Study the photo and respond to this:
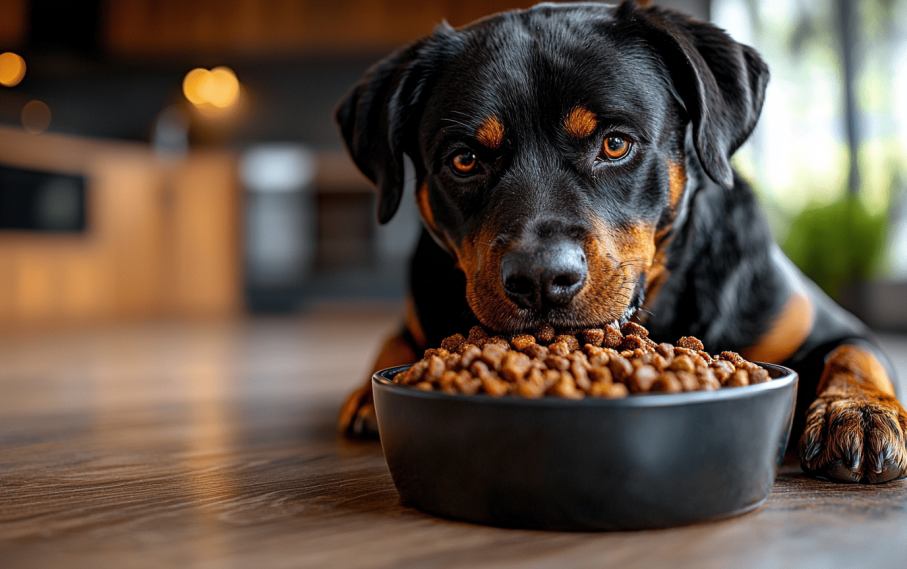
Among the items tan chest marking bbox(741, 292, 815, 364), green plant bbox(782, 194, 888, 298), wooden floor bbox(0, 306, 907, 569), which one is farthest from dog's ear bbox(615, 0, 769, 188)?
green plant bbox(782, 194, 888, 298)

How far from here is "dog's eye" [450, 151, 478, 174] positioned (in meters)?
1.38

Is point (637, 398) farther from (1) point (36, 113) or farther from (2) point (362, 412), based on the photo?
(1) point (36, 113)

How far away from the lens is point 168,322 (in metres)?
6.36

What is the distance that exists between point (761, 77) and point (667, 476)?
3.18 feet

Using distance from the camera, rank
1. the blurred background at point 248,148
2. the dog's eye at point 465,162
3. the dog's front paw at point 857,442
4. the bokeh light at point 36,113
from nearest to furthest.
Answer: the dog's front paw at point 857,442 → the dog's eye at point 465,162 → the blurred background at point 248,148 → the bokeh light at point 36,113

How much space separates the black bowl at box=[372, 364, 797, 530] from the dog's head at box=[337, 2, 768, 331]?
34cm

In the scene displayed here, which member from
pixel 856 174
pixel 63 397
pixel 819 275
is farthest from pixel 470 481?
pixel 856 174

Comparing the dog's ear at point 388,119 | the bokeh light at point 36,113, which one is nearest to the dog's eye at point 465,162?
the dog's ear at point 388,119

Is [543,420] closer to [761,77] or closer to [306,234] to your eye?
[761,77]

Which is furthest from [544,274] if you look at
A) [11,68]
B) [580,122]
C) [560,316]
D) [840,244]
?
[11,68]

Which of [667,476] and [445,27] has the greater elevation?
[445,27]

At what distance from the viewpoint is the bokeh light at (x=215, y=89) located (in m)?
8.42

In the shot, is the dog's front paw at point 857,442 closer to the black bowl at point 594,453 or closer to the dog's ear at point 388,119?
the black bowl at point 594,453

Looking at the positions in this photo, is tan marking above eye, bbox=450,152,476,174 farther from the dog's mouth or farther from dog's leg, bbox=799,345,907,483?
dog's leg, bbox=799,345,907,483
